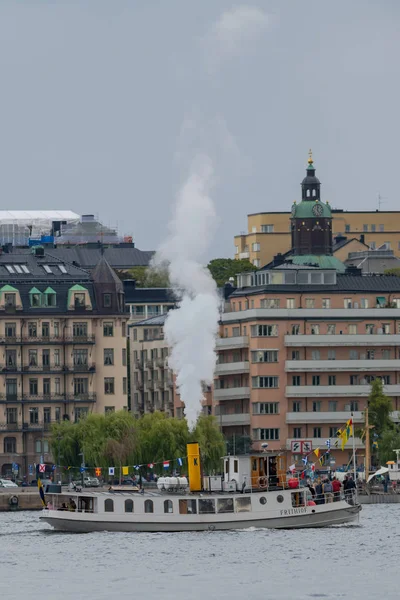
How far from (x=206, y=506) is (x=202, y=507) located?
246 millimetres

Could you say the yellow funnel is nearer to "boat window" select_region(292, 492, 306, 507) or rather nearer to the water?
the water

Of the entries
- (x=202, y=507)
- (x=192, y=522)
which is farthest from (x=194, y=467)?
(x=192, y=522)

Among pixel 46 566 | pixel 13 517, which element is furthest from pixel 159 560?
pixel 13 517

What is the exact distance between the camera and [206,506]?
490ft

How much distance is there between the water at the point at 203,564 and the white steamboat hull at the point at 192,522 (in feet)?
2.66

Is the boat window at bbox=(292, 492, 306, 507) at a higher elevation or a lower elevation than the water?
higher

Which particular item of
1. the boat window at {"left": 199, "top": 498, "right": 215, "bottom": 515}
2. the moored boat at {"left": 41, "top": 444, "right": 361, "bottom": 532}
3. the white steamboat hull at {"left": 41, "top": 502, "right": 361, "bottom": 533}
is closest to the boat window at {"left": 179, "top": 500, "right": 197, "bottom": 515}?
the moored boat at {"left": 41, "top": 444, "right": 361, "bottom": 532}

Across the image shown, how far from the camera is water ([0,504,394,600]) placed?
117m

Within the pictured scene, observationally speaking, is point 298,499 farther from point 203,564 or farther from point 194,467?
point 203,564

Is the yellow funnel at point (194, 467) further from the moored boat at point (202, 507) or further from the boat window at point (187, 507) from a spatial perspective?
the boat window at point (187, 507)

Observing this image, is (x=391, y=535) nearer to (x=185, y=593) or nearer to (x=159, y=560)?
(x=159, y=560)

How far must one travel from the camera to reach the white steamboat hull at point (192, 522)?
148875mm

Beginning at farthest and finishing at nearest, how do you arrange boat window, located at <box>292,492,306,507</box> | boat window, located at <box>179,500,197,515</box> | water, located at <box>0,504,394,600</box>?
boat window, located at <box>292,492,306,507</box>
boat window, located at <box>179,500,197,515</box>
water, located at <box>0,504,394,600</box>

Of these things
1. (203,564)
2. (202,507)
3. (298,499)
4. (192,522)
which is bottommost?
(203,564)
